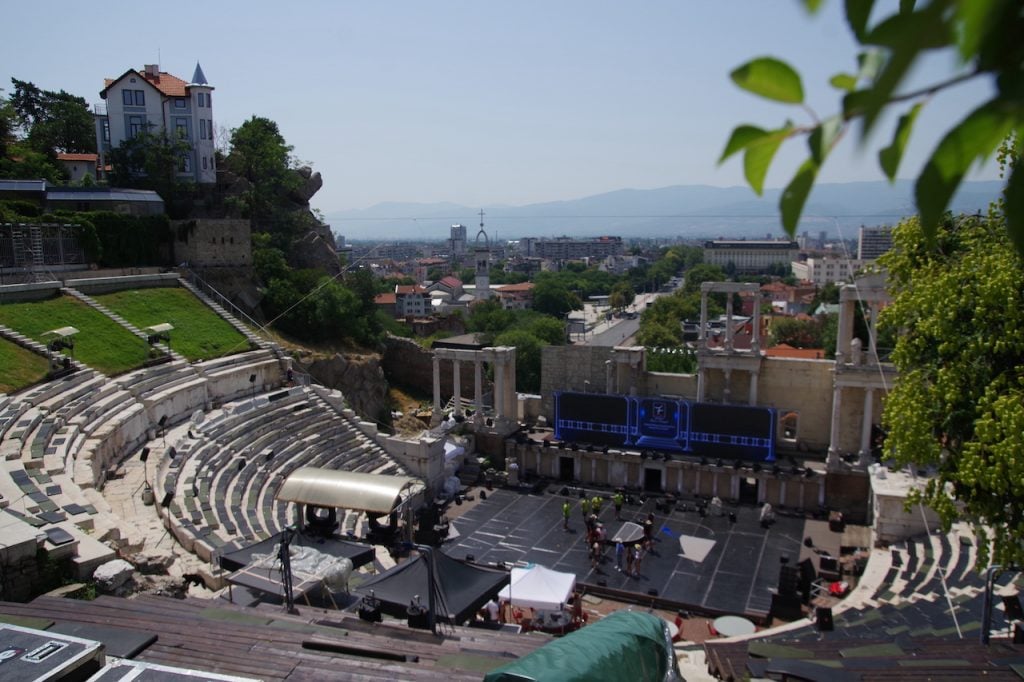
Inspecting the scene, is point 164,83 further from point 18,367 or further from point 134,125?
point 18,367

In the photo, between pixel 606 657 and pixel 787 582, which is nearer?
pixel 606 657

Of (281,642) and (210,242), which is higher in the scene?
(210,242)

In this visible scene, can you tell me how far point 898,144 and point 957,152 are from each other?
15cm

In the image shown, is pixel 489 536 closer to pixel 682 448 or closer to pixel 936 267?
pixel 682 448

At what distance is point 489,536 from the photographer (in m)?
23.5

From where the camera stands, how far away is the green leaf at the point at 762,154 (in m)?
1.27

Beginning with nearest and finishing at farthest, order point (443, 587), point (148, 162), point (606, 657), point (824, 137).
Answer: point (824, 137) → point (606, 657) → point (443, 587) → point (148, 162)

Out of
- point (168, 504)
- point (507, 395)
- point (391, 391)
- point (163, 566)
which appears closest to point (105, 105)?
point (391, 391)

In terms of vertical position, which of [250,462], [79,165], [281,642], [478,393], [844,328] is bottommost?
[478,393]

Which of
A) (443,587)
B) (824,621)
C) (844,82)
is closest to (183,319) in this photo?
(443,587)

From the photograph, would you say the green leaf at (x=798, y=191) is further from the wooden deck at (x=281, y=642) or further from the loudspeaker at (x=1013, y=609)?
the loudspeaker at (x=1013, y=609)

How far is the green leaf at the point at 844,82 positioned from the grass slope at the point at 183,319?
27609 mm

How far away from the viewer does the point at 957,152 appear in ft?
3.98

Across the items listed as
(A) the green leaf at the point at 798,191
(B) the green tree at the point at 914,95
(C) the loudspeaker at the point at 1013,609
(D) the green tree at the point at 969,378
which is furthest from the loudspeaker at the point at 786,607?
(A) the green leaf at the point at 798,191
